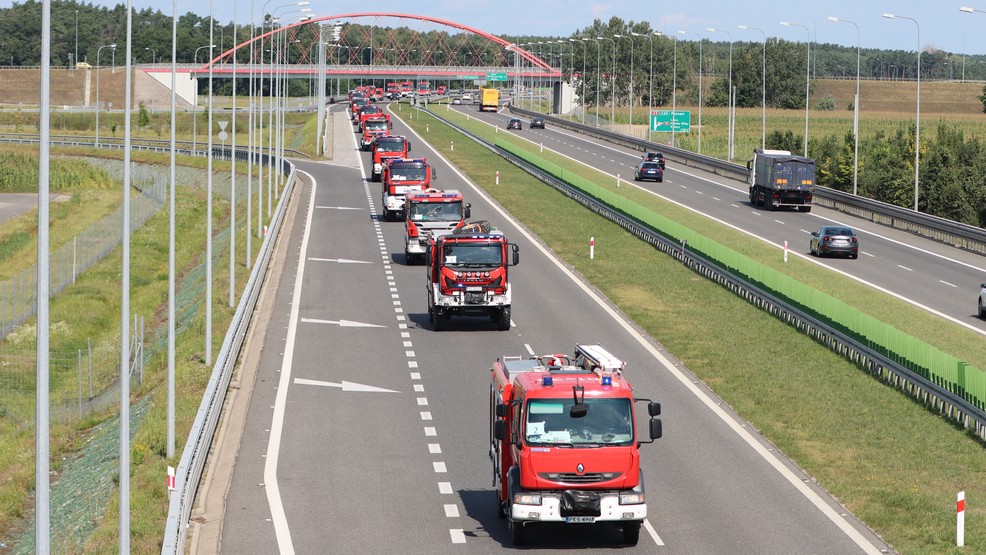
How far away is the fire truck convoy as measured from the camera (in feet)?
63.5

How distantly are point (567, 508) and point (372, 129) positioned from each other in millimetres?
94296

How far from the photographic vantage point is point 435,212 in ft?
167

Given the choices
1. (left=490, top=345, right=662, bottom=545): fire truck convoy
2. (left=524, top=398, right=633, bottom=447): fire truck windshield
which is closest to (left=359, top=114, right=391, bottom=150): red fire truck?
(left=490, top=345, right=662, bottom=545): fire truck convoy

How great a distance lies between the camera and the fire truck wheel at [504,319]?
128ft

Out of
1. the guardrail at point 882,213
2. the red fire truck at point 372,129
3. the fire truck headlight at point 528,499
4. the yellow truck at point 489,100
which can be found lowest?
the fire truck headlight at point 528,499

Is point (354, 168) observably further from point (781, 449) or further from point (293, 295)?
point (781, 449)

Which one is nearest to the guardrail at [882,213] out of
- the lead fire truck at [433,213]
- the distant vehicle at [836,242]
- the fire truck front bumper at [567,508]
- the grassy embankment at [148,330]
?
the distant vehicle at [836,242]

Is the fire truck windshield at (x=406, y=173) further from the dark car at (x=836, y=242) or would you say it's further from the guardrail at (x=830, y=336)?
the dark car at (x=836, y=242)

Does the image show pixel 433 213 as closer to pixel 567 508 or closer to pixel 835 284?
pixel 835 284

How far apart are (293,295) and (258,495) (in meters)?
23.6

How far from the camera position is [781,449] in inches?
1054

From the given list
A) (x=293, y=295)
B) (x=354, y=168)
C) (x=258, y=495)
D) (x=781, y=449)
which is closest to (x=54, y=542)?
(x=258, y=495)

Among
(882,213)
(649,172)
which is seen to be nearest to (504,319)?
(882,213)

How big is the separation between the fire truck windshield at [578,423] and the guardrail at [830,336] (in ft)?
36.2
